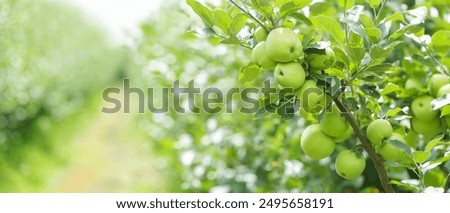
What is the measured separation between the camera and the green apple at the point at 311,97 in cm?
103

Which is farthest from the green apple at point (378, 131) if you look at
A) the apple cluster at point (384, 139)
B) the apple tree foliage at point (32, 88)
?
the apple tree foliage at point (32, 88)

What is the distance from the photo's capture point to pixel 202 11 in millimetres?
1065

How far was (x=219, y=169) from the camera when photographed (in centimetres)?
257

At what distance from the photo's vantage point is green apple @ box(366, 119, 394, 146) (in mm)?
1058

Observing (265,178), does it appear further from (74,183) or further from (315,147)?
(74,183)

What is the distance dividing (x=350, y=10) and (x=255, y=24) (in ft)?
0.61

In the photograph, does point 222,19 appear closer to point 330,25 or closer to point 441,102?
point 330,25

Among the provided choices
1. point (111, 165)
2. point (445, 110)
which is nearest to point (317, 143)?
point (445, 110)

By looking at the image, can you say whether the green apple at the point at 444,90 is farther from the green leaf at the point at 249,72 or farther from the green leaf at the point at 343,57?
the green leaf at the point at 249,72

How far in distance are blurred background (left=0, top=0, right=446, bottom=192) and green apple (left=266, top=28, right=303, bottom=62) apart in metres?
0.23

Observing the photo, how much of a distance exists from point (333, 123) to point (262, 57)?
7.0 inches

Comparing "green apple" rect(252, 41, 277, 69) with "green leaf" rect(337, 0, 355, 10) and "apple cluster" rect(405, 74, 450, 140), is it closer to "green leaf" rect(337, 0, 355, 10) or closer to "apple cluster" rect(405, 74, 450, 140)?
"green leaf" rect(337, 0, 355, 10)

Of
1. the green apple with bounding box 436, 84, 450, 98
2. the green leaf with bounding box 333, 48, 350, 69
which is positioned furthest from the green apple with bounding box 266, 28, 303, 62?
the green apple with bounding box 436, 84, 450, 98
